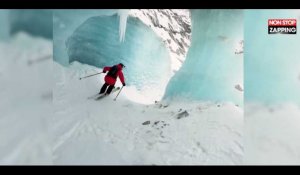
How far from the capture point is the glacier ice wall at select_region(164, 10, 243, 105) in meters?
4.27

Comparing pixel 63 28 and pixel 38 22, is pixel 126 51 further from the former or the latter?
pixel 38 22

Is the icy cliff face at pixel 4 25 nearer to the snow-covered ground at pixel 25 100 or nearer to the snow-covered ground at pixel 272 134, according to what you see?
the snow-covered ground at pixel 25 100

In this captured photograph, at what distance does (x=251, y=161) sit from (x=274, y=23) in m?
1.53

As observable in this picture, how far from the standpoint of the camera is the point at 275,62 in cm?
427

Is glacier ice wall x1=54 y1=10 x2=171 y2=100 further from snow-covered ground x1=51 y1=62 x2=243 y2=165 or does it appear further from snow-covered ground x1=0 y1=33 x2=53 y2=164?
snow-covered ground x1=0 y1=33 x2=53 y2=164

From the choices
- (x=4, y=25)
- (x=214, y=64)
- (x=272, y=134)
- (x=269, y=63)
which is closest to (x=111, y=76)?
(x=214, y=64)

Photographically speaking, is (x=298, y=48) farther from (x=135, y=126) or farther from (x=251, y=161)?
(x=135, y=126)

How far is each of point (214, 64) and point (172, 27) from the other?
650 millimetres

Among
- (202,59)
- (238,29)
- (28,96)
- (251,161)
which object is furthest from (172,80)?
(28,96)

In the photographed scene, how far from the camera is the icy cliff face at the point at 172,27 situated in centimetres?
433

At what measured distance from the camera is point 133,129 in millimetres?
4184

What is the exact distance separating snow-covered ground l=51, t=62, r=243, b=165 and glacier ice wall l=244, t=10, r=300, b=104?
38cm

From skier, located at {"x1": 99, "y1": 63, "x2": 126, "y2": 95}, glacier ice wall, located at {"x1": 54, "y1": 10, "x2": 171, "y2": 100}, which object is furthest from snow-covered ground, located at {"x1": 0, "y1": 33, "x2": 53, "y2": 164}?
skier, located at {"x1": 99, "y1": 63, "x2": 126, "y2": 95}

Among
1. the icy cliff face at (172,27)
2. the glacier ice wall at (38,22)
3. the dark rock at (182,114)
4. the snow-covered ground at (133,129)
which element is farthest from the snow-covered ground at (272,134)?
the glacier ice wall at (38,22)
